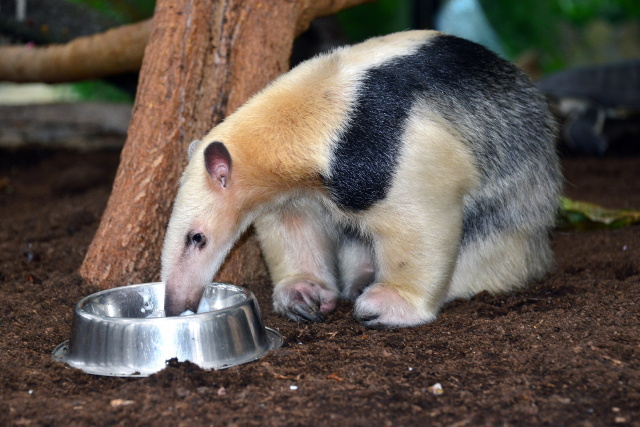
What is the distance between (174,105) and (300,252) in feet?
4.07

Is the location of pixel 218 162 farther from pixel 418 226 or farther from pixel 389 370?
pixel 389 370

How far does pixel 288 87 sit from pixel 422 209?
101 centimetres

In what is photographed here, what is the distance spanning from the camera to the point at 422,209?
400 cm

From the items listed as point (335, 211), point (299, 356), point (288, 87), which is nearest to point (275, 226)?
point (335, 211)

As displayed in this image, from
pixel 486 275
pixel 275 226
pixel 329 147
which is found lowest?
pixel 486 275

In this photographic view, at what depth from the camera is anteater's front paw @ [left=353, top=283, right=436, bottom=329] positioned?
4.11m

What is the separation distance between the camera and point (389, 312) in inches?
162

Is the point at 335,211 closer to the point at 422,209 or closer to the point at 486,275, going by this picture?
the point at 422,209

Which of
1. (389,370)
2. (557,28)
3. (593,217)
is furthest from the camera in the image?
(557,28)

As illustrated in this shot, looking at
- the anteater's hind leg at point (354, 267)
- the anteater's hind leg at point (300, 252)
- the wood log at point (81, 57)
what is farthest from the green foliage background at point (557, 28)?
the anteater's hind leg at point (300, 252)

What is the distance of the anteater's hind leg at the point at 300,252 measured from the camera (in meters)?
4.56

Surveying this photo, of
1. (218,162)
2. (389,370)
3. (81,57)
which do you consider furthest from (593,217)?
(81,57)

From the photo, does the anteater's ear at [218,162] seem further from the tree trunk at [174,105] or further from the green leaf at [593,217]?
the green leaf at [593,217]

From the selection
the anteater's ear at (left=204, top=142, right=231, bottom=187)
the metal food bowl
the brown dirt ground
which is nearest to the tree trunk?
the brown dirt ground
